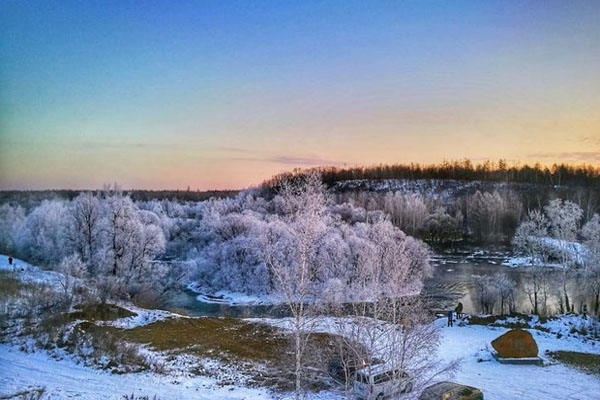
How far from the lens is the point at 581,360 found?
68.6ft

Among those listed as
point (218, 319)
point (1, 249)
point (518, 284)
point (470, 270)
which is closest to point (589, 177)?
point (470, 270)

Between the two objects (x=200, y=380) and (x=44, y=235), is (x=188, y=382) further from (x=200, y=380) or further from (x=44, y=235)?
(x=44, y=235)

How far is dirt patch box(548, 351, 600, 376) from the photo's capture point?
1966cm

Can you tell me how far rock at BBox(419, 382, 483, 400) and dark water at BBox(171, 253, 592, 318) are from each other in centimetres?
1784

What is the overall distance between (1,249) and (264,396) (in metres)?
53.2

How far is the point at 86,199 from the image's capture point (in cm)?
4347

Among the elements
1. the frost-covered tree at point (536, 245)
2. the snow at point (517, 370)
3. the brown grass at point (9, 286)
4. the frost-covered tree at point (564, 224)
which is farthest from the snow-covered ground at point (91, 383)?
the frost-covered tree at point (564, 224)

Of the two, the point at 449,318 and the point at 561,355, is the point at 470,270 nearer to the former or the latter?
the point at 449,318

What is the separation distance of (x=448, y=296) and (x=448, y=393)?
28.5 m

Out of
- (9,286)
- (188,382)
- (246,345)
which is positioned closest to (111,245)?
(9,286)

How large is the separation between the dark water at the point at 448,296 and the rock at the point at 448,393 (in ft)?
58.5

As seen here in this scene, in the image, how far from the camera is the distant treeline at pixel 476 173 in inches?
4227

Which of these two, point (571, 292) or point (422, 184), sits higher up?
point (422, 184)

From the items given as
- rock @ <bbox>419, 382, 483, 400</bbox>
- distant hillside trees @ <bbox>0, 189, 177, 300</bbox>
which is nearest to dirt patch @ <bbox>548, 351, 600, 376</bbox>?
rock @ <bbox>419, 382, 483, 400</bbox>
